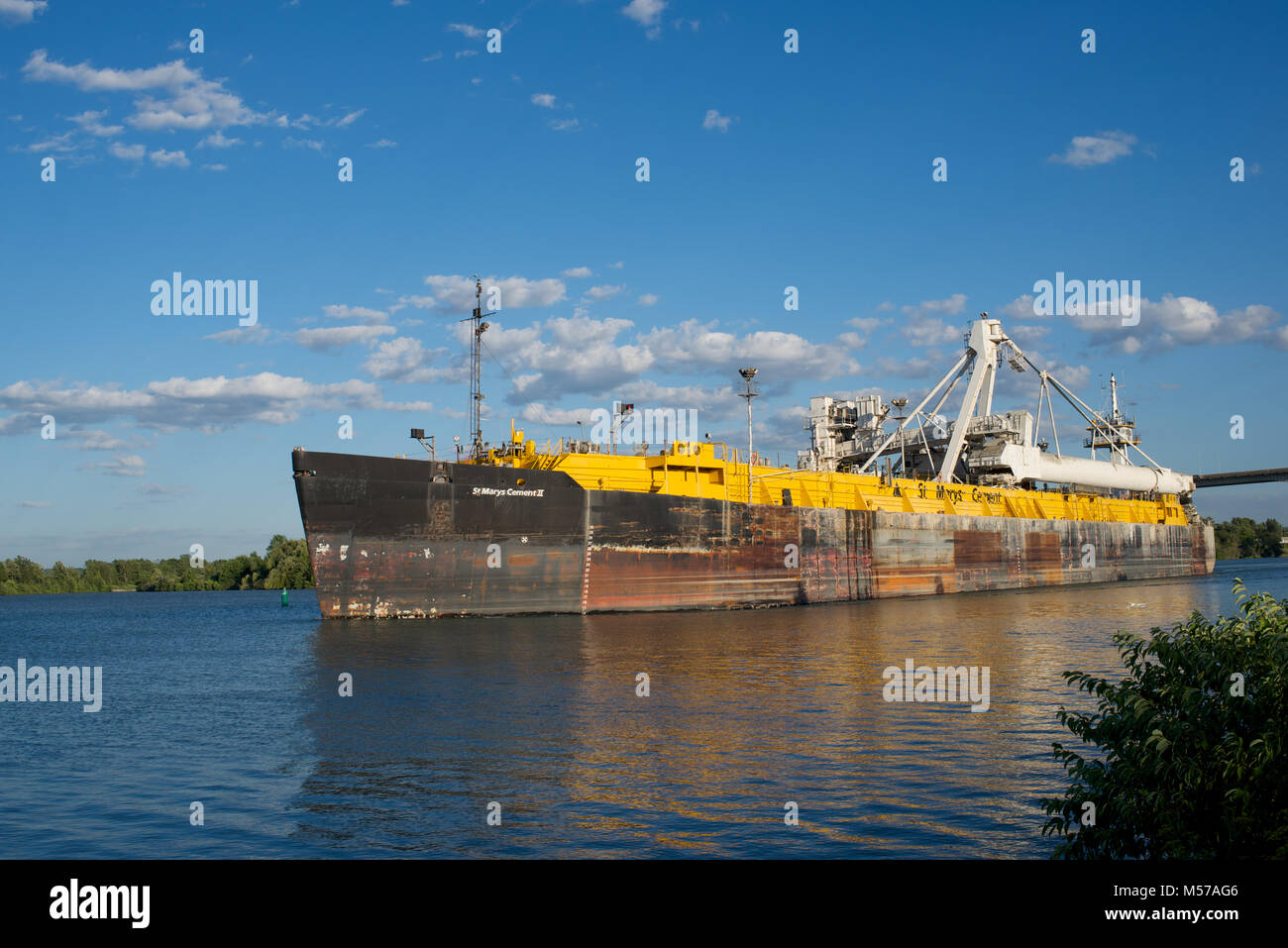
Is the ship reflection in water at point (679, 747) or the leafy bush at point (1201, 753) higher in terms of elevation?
the leafy bush at point (1201, 753)

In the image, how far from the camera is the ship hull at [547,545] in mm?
39406

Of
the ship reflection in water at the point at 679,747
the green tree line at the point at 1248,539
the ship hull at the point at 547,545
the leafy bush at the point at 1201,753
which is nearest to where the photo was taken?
the leafy bush at the point at 1201,753

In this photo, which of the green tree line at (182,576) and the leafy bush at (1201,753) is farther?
the green tree line at (182,576)

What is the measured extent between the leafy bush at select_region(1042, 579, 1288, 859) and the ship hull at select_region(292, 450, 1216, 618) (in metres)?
34.0

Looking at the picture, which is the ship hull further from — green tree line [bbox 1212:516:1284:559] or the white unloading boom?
green tree line [bbox 1212:516:1284:559]

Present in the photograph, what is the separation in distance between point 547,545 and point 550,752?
Result: 25.4 m

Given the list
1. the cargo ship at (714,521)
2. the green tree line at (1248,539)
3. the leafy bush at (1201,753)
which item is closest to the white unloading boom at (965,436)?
the cargo ship at (714,521)

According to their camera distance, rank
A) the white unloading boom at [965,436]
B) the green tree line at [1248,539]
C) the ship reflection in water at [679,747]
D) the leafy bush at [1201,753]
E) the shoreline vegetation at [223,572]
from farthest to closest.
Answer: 1. the green tree line at [1248,539]
2. the shoreline vegetation at [223,572]
3. the white unloading boom at [965,436]
4. the ship reflection in water at [679,747]
5. the leafy bush at [1201,753]

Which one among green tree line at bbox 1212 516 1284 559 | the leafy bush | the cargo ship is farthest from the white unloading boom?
green tree line at bbox 1212 516 1284 559

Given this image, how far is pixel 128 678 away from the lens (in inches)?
1246

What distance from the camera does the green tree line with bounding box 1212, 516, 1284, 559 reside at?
631ft

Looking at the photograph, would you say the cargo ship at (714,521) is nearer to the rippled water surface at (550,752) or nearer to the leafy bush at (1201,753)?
the rippled water surface at (550,752)

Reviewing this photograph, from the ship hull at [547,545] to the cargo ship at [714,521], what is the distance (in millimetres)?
71
